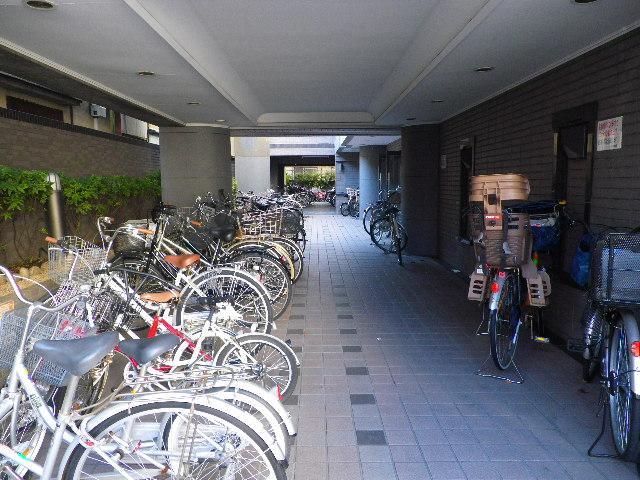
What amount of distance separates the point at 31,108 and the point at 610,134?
1087 cm

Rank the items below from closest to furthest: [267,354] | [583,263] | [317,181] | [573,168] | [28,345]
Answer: [28,345] → [267,354] → [583,263] → [573,168] → [317,181]

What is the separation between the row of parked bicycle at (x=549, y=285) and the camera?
8.99ft

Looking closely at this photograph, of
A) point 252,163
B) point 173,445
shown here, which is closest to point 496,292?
point 173,445

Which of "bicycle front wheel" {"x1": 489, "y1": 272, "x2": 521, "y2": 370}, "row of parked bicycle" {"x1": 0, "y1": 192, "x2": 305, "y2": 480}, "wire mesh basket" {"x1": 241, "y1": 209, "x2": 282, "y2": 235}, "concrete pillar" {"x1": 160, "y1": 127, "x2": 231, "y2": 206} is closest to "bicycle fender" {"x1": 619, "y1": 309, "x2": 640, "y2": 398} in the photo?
"bicycle front wheel" {"x1": 489, "y1": 272, "x2": 521, "y2": 370}

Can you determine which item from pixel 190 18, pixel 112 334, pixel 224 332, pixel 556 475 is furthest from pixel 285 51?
pixel 556 475

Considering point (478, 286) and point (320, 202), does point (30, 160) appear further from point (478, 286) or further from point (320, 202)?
point (320, 202)

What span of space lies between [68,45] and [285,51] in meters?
2.11

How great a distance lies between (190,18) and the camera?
4164 mm

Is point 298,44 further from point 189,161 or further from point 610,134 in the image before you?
point 189,161

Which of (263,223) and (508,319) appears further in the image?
(263,223)

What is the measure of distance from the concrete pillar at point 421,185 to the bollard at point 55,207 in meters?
6.21

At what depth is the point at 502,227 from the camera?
4.08m

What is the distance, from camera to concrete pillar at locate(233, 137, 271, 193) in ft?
74.0

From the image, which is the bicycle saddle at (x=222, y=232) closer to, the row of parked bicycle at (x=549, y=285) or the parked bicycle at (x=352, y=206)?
the row of parked bicycle at (x=549, y=285)
